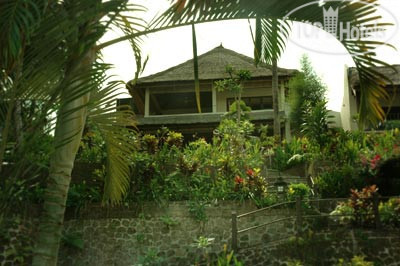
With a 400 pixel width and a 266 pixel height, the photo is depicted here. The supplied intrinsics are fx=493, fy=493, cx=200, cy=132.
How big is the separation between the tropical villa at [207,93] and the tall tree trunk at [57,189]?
1706cm

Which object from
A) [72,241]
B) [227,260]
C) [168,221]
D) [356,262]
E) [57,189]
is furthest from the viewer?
[168,221]

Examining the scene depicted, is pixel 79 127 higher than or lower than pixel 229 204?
higher

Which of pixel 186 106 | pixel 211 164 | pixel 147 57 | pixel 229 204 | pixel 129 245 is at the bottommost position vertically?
pixel 129 245

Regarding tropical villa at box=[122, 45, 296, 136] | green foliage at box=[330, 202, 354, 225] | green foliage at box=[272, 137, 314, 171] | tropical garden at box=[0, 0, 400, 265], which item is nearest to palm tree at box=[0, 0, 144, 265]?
tropical garden at box=[0, 0, 400, 265]

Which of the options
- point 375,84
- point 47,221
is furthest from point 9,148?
point 375,84

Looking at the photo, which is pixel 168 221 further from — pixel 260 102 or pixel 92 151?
pixel 260 102

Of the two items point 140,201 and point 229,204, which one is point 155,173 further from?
point 229,204

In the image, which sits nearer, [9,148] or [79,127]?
[9,148]

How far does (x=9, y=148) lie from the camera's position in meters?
3.06

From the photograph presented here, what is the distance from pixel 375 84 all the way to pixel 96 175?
7728 mm

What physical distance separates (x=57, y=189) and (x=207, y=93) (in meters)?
21.1

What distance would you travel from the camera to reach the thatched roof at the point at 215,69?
22000 mm

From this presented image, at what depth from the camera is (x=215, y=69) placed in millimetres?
22859

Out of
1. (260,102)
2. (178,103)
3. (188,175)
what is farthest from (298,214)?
(178,103)
